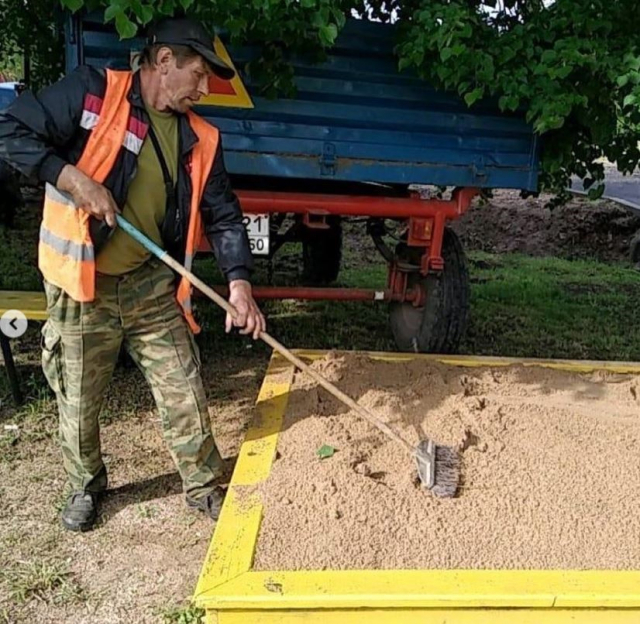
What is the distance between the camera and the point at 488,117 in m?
4.14

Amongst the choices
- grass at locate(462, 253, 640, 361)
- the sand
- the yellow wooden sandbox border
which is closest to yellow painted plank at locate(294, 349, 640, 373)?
the sand

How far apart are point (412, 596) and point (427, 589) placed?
0.06 m

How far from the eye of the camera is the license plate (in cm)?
415

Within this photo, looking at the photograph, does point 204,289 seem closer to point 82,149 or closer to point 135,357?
point 135,357

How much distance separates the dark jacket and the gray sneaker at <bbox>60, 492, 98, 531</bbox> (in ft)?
3.26

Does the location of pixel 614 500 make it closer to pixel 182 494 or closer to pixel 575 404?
pixel 575 404

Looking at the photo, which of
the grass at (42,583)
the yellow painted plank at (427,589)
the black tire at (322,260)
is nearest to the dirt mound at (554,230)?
the black tire at (322,260)

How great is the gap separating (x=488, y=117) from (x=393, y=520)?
89.8 inches

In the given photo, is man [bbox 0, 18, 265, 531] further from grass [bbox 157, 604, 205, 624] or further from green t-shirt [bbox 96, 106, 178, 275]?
grass [bbox 157, 604, 205, 624]

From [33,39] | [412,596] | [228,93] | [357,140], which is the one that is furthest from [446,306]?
[33,39]

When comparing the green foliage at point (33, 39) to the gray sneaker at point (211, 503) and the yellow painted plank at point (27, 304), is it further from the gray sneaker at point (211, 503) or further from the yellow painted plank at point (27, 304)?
the gray sneaker at point (211, 503)

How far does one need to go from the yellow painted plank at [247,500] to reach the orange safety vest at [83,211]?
759mm

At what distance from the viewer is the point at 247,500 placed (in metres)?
2.70

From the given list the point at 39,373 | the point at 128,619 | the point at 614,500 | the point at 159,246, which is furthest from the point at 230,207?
the point at 39,373
